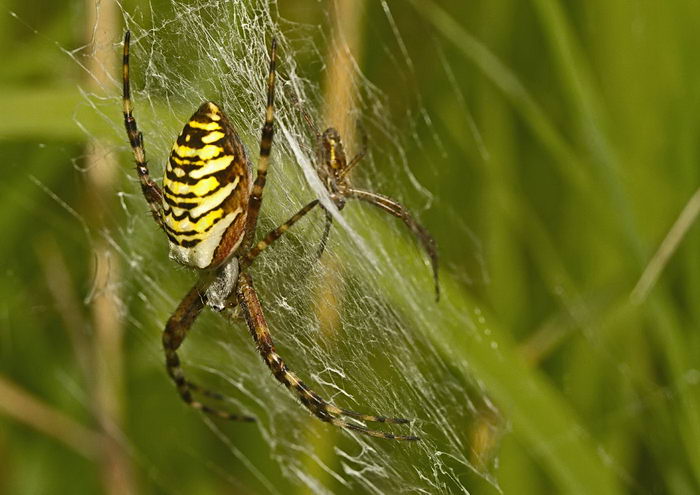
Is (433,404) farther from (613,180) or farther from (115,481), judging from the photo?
(115,481)

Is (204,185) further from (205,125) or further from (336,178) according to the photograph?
(336,178)

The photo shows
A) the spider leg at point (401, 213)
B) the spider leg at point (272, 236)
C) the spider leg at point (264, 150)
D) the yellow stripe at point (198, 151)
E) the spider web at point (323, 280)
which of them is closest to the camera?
the yellow stripe at point (198, 151)

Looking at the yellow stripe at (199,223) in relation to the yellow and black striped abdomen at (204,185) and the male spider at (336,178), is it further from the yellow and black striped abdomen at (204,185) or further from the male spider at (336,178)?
the male spider at (336,178)

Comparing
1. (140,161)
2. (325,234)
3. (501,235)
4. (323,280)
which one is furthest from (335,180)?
(501,235)

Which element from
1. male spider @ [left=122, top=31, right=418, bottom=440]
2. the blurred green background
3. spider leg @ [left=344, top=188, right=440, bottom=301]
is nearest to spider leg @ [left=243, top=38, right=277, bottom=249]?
male spider @ [left=122, top=31, right=418, bottom=440]

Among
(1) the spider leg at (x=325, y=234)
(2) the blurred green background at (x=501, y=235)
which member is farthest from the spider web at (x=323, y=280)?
(2) the blurred green background at (x=501, y=235)

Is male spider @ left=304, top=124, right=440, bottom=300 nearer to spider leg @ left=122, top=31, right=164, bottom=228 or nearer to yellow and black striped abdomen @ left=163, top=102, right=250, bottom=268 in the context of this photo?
yellow and black striped abdomen @ left=163, top=102, right=250, bottom=268

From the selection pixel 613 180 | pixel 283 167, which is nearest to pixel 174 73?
pixel 283 167
